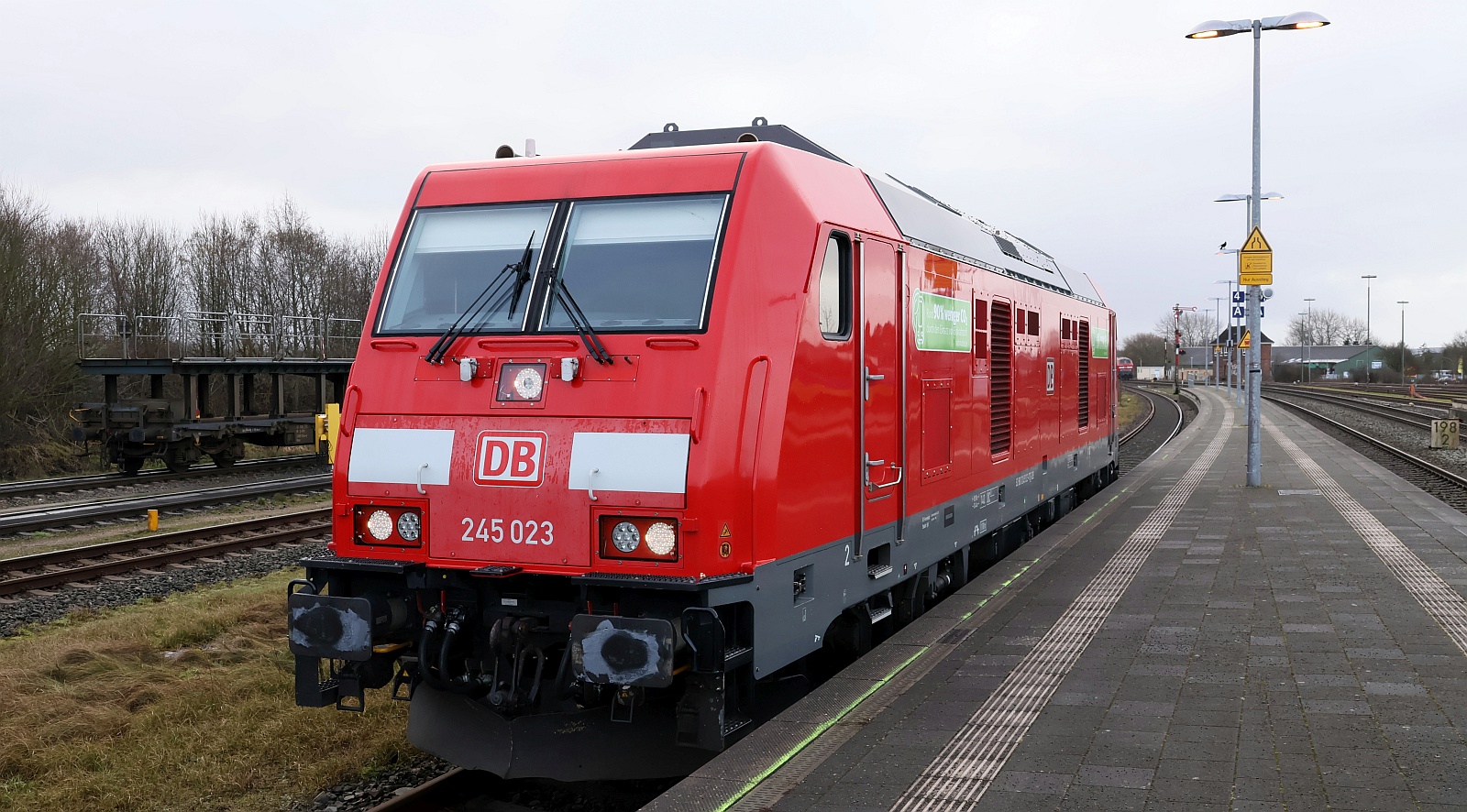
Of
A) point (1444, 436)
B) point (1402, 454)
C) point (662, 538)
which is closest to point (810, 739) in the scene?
point (662, 538)

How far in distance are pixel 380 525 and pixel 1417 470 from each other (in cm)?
2132

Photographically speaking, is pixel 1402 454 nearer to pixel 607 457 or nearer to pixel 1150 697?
pixel 1150 697

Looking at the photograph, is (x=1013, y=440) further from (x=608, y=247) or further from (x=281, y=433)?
(x=281, y=433)

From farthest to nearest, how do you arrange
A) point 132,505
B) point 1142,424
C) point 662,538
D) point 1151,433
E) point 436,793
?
point 1142,424, point 1151,433, point 132,505, point 436,793, point 662,538

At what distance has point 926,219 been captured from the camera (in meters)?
7.84

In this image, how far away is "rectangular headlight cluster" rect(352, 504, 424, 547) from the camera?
18.2 ft

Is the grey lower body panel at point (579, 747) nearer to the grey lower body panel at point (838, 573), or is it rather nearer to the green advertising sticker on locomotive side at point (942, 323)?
the grey lower body panel at point (838, 573)

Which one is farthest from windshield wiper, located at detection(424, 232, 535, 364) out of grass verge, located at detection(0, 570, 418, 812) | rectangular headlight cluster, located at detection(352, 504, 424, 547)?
grass verge, located at detection(0, 570, 418, 812)

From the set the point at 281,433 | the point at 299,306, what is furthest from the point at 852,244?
the point at 299,306

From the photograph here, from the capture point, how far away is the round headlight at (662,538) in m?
5.00

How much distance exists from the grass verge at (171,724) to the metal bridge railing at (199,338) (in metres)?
13.8

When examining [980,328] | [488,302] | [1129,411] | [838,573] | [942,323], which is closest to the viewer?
[488,302]

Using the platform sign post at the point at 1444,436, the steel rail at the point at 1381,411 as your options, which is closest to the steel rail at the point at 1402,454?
the platform sign post at the point at 1444,436

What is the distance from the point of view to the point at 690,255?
18.1 feet
